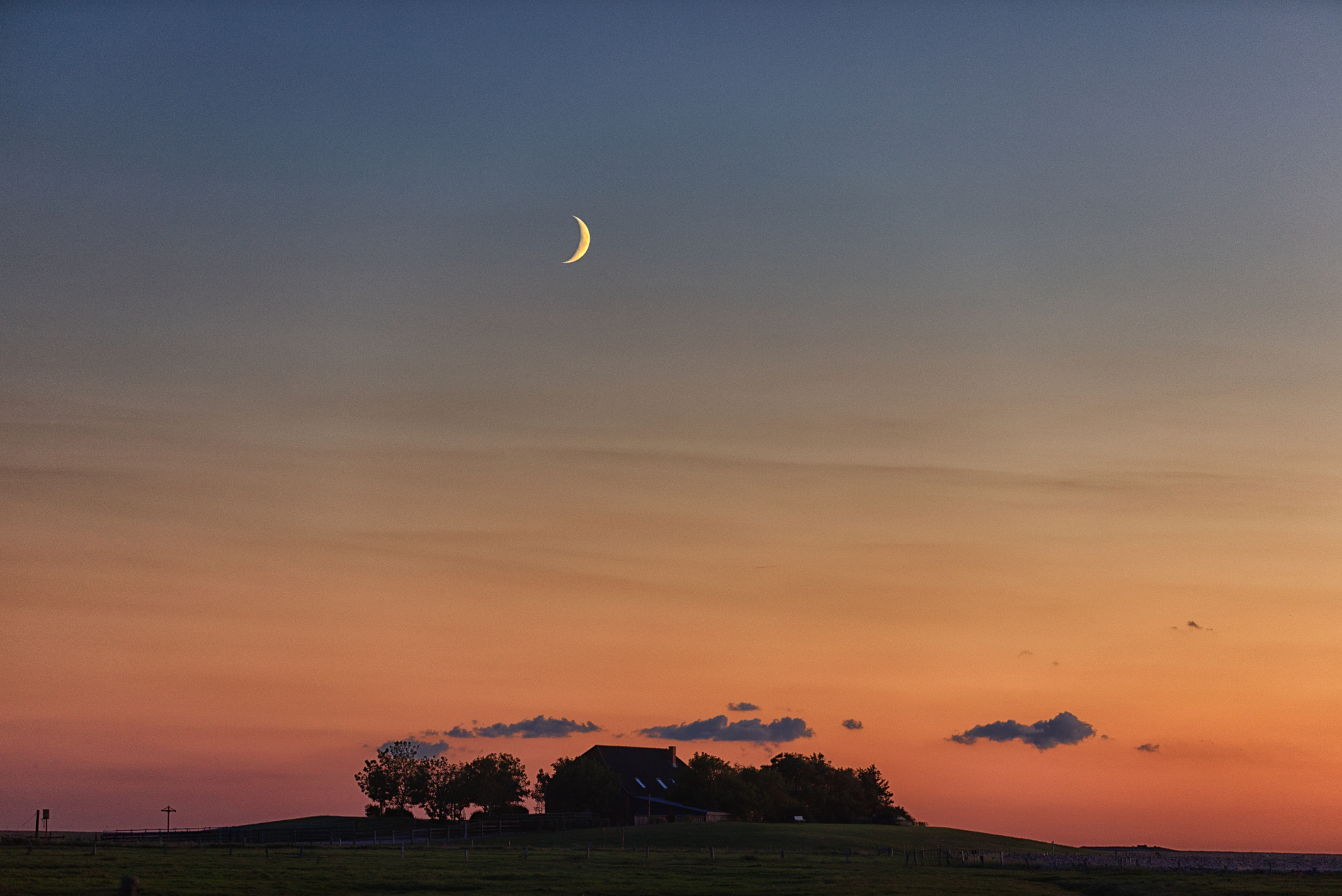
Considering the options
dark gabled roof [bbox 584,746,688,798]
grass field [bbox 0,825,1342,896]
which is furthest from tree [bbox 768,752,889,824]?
grass field [bbox 0,825,1342,896]

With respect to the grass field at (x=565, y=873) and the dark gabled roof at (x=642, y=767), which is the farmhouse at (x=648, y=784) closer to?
the dark gabled roof at (x=642, y=767)

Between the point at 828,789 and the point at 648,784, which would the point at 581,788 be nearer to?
the point at 648,784

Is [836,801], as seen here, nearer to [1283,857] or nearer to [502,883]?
[1283,857]

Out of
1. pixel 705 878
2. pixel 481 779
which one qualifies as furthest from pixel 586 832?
pixel 705 878

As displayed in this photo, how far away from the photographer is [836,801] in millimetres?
154125

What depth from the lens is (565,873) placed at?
71562 millimetres

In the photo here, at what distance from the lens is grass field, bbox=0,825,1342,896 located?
61281 millimetres

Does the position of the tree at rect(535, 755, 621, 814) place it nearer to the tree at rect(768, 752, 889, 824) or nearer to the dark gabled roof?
the dark gabled roof

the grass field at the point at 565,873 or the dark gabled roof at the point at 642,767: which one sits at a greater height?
the dark gabled roof at the point at 642,767

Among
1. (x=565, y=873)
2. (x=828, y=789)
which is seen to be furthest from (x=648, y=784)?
(x=565, y=873)

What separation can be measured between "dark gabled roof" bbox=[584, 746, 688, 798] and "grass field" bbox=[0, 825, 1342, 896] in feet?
117

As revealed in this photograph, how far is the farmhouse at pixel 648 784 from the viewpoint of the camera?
13850 centimetres

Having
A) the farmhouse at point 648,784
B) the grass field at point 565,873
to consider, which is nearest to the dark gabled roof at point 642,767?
the farmhouse at point 648,784

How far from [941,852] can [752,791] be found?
45407mm
